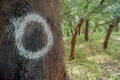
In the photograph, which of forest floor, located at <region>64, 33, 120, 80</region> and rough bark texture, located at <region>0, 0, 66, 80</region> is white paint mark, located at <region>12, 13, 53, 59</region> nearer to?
rough bark texture, located at <region>0, 0, 66, 80</region>

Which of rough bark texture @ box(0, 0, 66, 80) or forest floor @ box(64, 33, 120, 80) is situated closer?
rough bark texture @ box(0, 0, 66, 80)

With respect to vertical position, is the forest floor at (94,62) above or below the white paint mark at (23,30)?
below

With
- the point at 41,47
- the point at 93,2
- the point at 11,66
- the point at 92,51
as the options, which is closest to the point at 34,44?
the point at 41,47

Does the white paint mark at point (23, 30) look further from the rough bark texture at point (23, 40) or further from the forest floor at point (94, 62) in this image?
the forest floor at point (94, 62)

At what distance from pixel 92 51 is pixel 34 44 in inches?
363

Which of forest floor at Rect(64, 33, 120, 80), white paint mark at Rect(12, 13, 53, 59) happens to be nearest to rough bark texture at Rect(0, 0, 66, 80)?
white paint mark at Rect(12, 13, 53, 59)

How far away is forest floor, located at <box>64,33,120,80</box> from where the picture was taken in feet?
23.7

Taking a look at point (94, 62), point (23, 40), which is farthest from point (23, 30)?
point (94, 62)

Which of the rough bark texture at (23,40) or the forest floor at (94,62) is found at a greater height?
the rough bark texture at (23,40)

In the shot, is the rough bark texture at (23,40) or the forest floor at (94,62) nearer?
the rough bark texture at (23,40)

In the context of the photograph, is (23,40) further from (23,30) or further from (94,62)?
(94,62)

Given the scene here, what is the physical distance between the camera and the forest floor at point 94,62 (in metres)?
7.22

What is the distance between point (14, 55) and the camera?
1.62 m

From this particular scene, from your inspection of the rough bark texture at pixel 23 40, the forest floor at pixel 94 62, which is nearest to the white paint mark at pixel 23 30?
the rough bark texture at pixel 23 40
